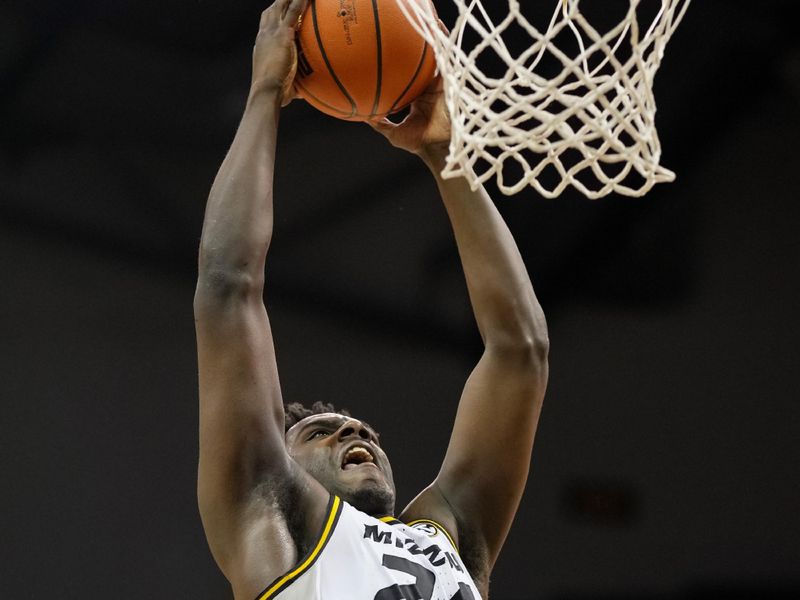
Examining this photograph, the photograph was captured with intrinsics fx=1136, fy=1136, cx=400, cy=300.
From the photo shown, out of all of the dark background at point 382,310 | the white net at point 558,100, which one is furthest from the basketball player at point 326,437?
the dark background at point 382,310

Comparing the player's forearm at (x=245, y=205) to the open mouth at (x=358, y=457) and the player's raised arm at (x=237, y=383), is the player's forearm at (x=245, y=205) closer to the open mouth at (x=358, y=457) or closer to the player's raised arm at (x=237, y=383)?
the player's raised arm at (x=237, y=383)

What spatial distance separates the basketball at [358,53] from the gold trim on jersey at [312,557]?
26.9 inches

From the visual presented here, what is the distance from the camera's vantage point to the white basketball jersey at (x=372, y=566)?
5.73 ft

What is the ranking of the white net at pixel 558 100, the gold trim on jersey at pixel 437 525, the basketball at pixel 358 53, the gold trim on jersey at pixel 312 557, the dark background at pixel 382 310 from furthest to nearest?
the dark background at pixel 382 310, the gold trim on jersey at pixel 437 525, the basketball at pixel 358 53, the gold trim on jersey at pixel 312 557, the white net at pixel 558 100

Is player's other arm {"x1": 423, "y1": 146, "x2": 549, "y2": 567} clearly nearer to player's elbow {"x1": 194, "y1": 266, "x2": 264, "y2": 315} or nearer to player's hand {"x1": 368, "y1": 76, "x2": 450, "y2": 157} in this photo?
player's hand {"x1": 368, "y1": 76, "x2": 450, "y2": 157}

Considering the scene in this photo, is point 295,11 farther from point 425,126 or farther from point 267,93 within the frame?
point 425,126

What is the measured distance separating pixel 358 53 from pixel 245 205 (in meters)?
0.32

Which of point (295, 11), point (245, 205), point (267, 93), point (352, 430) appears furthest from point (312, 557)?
point (295, 11)

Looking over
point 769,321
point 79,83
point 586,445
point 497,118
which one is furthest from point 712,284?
point 497,118

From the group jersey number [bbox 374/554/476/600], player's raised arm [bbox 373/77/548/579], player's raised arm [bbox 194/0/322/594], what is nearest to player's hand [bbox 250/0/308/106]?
player's raised arm [bbox 194/0/322/594]

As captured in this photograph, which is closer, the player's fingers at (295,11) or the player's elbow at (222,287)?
the player's elbow at (222,287)

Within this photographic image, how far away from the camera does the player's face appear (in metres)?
2.03

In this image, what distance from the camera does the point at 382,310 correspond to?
386 cm

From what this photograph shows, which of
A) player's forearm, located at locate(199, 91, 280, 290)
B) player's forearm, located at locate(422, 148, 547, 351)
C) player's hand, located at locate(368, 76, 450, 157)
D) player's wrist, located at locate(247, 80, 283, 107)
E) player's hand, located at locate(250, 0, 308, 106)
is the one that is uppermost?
player's hand, located at locate(250, 0, 308, 106)
